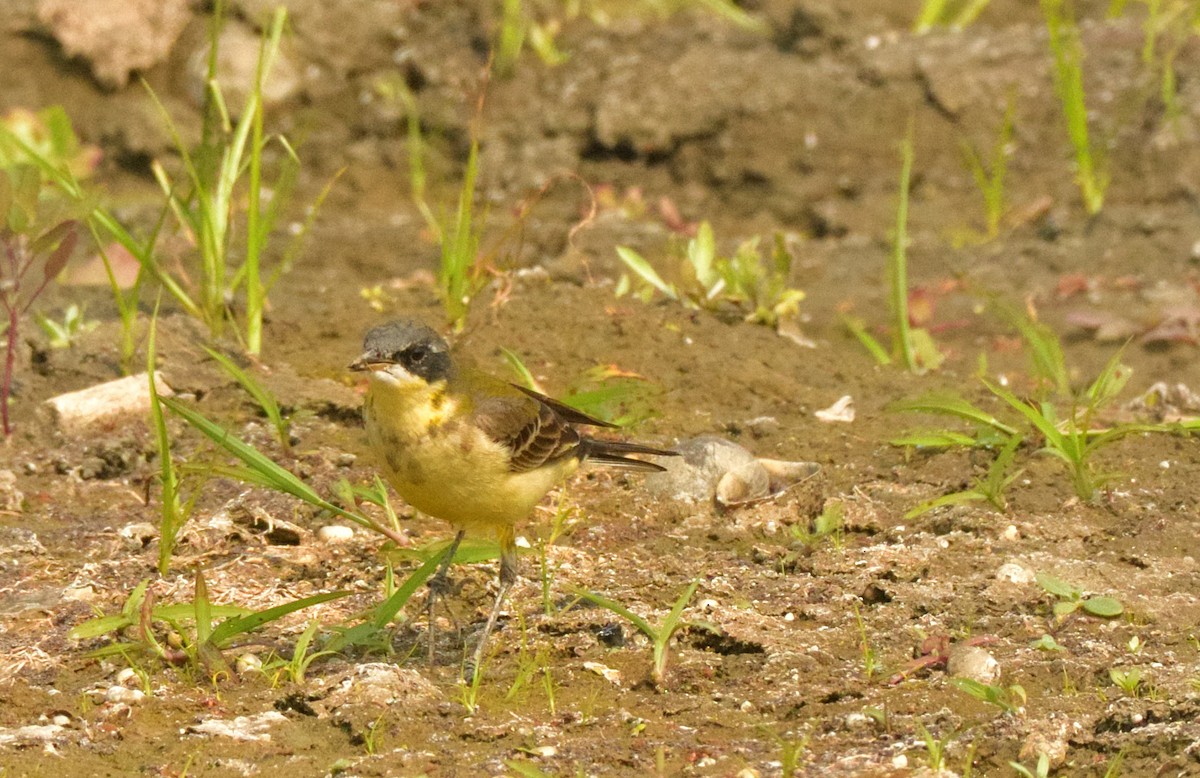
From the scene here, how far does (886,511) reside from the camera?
5289 mm

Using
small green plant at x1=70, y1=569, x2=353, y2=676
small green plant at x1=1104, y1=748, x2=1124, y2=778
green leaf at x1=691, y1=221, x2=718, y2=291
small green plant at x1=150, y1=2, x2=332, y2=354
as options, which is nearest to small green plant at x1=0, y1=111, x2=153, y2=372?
small green plant at x1=150, y1=2, x2=332, y2=354

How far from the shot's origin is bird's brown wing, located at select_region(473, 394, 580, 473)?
461 cm

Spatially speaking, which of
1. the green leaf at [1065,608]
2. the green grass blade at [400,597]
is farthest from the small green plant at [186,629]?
the green leaf at [1065,608]

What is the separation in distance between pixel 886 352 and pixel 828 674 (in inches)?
126

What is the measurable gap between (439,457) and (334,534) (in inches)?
33.0

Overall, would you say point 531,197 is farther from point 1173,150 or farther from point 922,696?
point 1173,150

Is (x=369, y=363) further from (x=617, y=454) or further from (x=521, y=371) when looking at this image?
(x=521, y=371)

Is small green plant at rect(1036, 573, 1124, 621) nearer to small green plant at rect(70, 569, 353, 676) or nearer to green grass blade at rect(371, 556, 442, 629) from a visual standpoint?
green grass blade at rect(371, 556, 442, 629)

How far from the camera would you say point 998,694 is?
3971 millimetres

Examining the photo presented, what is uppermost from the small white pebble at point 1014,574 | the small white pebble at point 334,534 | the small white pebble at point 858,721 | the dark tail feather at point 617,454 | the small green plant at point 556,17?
the small green plant at point 556,17

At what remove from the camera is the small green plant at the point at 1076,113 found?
313 inches

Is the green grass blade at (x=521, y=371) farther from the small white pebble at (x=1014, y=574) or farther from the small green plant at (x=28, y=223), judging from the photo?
the small white pebble at (x=1014, y=574)

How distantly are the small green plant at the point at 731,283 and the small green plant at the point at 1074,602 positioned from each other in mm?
2345

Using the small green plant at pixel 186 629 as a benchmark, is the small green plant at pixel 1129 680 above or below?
above
